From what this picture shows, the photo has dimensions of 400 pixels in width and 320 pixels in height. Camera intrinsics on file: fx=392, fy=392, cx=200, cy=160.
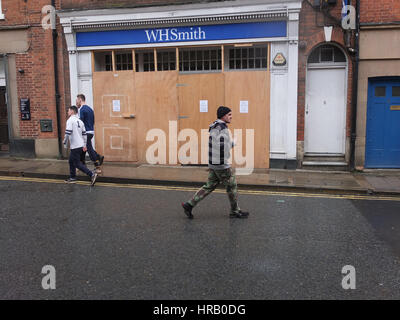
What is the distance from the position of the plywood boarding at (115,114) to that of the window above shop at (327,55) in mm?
5110

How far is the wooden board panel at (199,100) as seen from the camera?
1080 centimetres

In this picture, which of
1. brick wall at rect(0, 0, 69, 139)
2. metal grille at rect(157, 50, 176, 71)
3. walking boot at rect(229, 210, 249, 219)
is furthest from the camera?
brick wall at rect(0, 0, 69, 139)

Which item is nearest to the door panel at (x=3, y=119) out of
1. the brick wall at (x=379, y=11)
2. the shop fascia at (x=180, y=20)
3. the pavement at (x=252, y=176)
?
the pavement at (x=252, y=176)

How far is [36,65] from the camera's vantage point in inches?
472

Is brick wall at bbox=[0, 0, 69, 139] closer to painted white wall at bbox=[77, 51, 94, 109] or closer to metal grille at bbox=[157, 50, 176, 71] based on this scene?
painted white wall at bbox=[77, 51, 94, 109]

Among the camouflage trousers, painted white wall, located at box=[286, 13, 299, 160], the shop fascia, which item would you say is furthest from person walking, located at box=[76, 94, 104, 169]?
painted white wall, located at box=[286, 13, 299, 160]

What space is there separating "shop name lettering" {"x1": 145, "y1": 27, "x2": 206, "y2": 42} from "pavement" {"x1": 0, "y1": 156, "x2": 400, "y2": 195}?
3571mm

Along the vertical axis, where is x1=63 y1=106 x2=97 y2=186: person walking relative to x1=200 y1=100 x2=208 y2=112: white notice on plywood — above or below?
below

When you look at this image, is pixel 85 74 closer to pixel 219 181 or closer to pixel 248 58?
pixel 248 58

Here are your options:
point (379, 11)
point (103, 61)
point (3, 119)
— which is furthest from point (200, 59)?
point (3, 119)

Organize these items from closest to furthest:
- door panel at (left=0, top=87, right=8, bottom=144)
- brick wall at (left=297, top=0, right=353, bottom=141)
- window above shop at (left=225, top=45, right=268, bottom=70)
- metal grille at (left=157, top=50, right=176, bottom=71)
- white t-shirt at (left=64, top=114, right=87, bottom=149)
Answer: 1. white t-shirt at (left=64, top=114, right=87, bottom=149)
2. brick wall at (left=297, top=0, right=353, bottom=141)
3. window above shop at (left=225, top=45, right=268, bottom=70)
4. metal grille at (left=157, top=50, right=176, bottom=71)
5. door panel at (left=0, top=87, right=8, bottom=144)

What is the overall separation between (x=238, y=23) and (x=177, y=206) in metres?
5.71

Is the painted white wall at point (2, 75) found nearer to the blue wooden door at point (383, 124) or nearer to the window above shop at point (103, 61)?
the window above shop at point (103, 61)

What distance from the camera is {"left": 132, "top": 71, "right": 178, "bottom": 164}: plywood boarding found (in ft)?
36.4
